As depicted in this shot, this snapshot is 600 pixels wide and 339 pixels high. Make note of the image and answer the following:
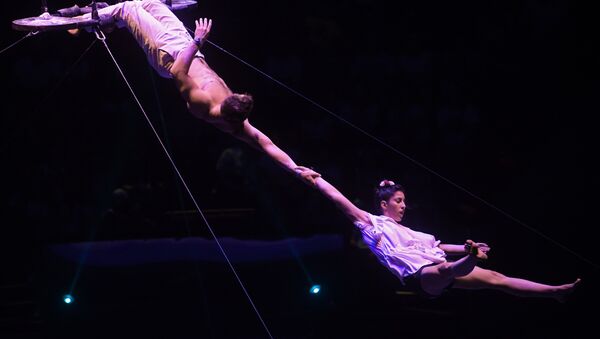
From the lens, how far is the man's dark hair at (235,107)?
442 centimetres

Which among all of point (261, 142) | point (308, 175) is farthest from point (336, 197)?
point (261, 142)

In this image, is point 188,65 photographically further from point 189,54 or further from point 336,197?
point 336,197

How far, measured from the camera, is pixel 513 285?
15.7 ft

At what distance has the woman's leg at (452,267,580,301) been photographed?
466 centimetres

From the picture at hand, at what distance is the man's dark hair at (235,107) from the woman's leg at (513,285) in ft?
5.66

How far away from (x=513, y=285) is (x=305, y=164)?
103 inches

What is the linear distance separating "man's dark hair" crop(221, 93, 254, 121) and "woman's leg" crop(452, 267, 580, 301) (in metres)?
1.72

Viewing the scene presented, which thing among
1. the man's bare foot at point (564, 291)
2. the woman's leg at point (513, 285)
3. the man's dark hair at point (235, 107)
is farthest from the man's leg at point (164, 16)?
the man's bare foot at point (564, 291)

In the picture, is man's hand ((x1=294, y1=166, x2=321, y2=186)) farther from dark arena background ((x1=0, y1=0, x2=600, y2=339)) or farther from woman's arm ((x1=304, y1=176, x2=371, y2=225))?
dark arena background ((x1=0, y1=0, x2=600, y2=339))

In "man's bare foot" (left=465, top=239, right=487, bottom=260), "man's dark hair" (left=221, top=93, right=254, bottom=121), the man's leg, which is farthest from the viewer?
the man's leg

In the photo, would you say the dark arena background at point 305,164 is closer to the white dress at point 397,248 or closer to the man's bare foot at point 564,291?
the man's bare foot at point 564,291

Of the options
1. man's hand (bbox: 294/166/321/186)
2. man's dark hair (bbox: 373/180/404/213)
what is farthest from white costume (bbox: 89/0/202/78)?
man's dark hair (bbox: 373/180/404/213)

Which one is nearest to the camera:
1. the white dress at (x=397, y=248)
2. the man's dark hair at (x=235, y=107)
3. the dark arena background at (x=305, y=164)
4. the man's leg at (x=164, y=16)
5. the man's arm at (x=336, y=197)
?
the man's dark hair at (x=235, y=107)

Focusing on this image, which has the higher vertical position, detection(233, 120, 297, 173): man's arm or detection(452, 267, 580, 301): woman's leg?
detection(233, 120, 297, 173): man's arm
